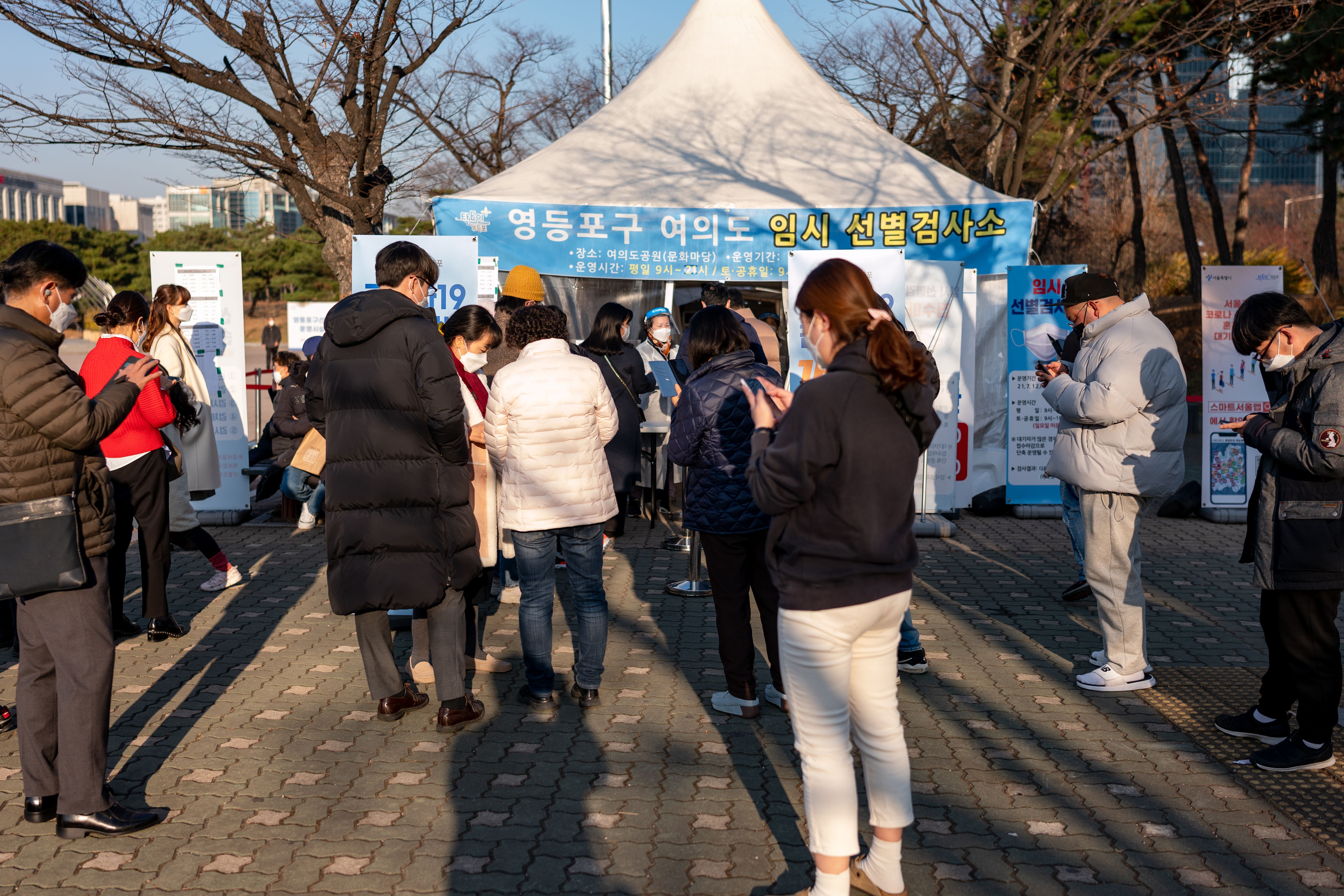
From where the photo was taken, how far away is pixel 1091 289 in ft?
16.1

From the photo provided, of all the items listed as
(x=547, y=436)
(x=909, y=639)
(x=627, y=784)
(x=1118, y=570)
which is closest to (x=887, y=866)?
(x=627, y=784)

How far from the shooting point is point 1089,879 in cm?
317

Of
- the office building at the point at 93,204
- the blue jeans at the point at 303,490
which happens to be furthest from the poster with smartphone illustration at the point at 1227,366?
the office building at the point at 93,204

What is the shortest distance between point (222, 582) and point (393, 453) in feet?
11.0

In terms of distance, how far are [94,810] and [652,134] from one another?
9.63 metres

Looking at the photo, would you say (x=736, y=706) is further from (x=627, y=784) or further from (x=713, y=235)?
(x=713, y=235)

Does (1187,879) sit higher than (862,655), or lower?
lower

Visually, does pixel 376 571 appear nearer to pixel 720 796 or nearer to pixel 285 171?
pixel 720 796

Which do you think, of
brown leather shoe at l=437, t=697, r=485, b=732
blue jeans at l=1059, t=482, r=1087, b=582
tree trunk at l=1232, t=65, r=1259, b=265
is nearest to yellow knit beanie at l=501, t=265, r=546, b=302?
brown leather shoe at l=437, t=697, r=485, b=732

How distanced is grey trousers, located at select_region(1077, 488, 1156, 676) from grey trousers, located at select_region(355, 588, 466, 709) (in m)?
2.82

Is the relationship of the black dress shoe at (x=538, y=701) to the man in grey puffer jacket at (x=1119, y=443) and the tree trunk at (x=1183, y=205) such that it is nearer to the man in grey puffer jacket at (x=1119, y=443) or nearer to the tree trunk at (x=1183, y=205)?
the man in grey puffer jacket at (x=1119, y=443)

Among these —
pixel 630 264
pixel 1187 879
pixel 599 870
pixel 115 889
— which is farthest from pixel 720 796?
pixel 630 264

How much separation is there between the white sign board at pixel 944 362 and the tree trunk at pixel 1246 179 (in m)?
10.9

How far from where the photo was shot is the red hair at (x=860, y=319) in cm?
266
